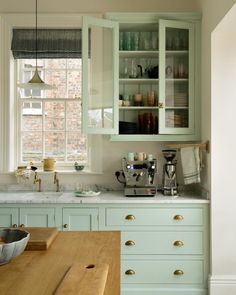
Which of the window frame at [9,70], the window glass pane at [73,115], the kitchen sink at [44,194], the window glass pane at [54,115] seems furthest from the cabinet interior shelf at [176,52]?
the kitchen sink at [44,194]

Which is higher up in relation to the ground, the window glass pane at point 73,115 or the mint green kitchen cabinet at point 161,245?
the window glass pane at point 73,115

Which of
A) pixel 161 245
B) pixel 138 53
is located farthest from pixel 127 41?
pixel 161 245

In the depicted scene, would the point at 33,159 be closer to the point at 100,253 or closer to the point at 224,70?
the point at 224,70

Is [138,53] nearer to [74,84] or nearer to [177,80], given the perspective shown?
[177,80]

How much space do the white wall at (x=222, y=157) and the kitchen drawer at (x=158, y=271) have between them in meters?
0.21

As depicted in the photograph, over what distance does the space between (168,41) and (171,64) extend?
23 cm

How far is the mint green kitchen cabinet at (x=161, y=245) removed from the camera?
327 centimetres

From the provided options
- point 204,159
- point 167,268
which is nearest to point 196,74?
point 204,159

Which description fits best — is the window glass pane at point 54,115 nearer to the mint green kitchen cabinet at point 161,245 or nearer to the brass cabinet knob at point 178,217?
the mint green kitchen cabinet at point 161,245

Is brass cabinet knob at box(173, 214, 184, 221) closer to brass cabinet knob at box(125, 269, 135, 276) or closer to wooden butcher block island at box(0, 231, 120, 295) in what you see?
brass cabinet knob at box(125, 269, 135, 276)

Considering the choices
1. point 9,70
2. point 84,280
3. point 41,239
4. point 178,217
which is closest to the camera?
point 84,280

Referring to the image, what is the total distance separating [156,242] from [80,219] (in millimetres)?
715

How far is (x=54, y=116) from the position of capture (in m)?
4.06

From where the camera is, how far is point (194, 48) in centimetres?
357
